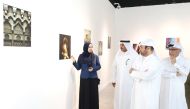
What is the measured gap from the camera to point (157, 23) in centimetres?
1089

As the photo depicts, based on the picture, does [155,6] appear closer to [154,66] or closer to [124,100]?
[124,100]

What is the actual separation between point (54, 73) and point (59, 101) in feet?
2.47

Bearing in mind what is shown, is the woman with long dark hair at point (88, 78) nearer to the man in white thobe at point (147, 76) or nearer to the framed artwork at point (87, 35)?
the man in white thobe at point (147, 76)

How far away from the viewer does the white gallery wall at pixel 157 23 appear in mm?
10438

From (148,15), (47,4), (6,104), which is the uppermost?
(148,15)

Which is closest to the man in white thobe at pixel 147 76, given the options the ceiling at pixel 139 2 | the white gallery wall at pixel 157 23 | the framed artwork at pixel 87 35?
the framed artwork at pixel 87 35

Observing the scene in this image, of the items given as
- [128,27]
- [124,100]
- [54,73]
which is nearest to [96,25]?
[124,100]

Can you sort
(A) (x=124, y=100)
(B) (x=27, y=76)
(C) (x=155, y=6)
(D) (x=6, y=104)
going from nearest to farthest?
(D) (x=6, y=104)
(B) (x=27, y=76)
(A) (x=124, y=100)
(C) (x=155, y=6)

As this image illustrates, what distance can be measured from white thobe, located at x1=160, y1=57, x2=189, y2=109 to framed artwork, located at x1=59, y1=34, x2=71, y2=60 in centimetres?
221

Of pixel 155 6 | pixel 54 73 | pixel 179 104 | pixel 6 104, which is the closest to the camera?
pixel 6 104

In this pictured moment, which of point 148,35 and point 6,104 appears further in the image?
point 148,35

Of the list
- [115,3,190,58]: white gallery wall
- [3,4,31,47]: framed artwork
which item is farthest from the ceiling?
[3,4,31,47]: framed artwork

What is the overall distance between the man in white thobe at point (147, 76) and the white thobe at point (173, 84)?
635mm

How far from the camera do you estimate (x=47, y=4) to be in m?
3.83
